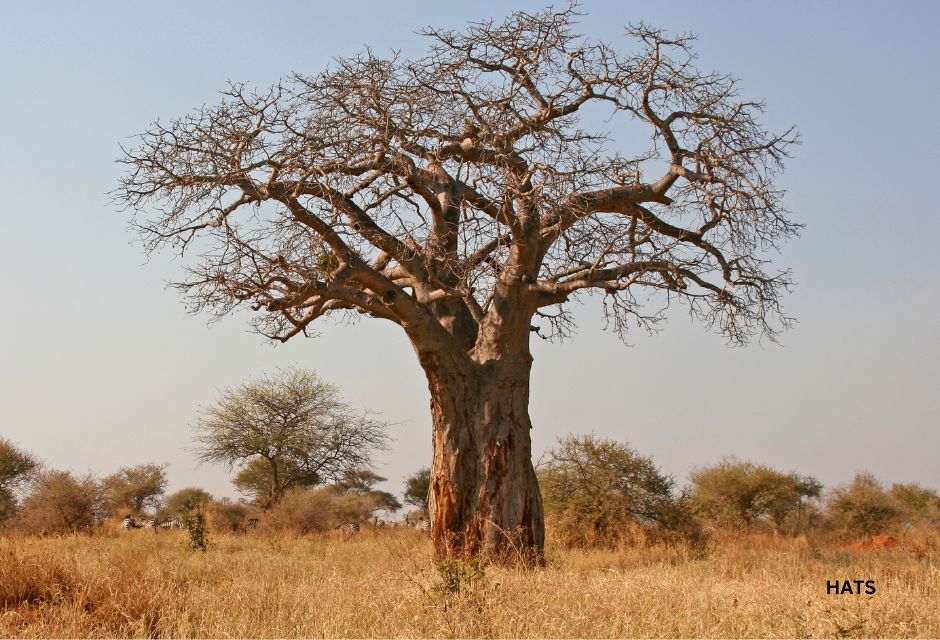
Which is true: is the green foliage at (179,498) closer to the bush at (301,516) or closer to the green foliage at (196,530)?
the bush at (301,516)

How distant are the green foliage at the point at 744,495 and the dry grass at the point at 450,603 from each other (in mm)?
10774

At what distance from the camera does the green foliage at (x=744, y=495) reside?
62.5 feet

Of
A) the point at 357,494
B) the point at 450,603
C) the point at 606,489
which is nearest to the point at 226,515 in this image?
the point at 357,494

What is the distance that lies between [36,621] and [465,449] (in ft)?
15.7

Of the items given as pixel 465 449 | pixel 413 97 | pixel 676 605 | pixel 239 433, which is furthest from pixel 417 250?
pixel 239 433

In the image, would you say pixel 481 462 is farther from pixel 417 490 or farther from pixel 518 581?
pixel 417 490

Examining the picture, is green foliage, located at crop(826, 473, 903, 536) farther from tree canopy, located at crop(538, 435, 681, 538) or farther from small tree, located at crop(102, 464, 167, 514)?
small tree, located at crop(102, 464, 167, 514)

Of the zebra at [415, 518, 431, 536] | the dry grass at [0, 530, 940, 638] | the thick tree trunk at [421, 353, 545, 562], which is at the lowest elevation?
the dry grass at [0, 530, 940, 638]

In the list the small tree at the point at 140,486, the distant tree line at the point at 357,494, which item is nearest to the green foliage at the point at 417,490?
the distant tree line at the point at 357,494

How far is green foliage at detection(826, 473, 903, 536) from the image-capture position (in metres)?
18.4

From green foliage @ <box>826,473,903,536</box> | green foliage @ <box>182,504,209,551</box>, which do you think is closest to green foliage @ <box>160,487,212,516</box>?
green foliage @ <box>182,504,209,551</box>

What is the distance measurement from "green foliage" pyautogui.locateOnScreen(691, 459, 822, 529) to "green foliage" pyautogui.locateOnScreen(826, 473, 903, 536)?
2.89 ft

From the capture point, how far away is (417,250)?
393 inches

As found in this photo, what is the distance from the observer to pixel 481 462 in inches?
376
